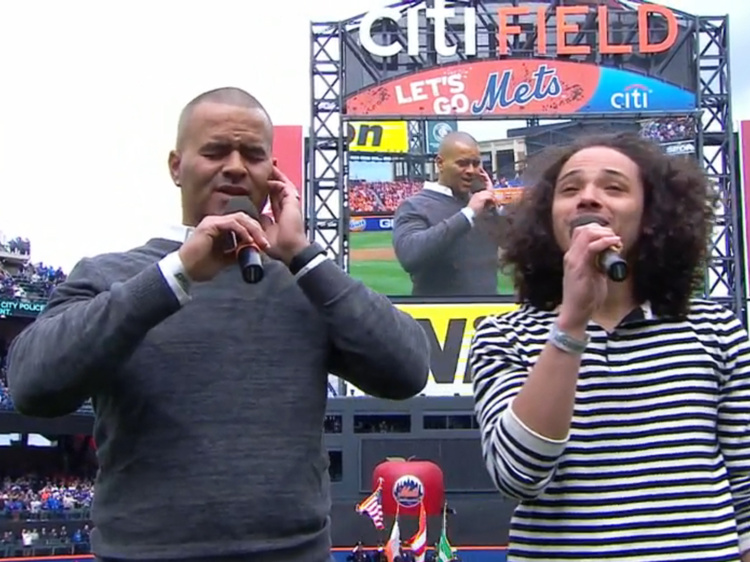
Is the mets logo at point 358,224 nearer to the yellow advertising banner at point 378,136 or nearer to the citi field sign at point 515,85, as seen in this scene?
the yellow advertising banner at point 378,136

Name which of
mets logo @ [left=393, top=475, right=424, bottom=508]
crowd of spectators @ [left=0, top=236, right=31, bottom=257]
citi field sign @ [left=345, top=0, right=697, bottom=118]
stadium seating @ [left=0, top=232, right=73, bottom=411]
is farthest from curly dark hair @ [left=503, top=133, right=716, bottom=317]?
crowd of spectators @ [left=0, top=236, right=31, bottom=257]

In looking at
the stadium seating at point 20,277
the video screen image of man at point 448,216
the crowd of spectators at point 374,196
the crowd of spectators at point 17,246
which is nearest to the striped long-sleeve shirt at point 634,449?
the video screen image of man at point 448,216

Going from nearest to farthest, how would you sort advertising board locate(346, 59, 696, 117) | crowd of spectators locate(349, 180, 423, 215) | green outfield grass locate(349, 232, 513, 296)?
1. green outfield grass locate(349, 232, 513, 296)
2. crowd of spectators locate(349, 180, 423, 215)
3. advertising board locate(346, 59, 696, 117)

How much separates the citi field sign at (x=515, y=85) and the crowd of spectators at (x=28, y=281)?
1025 centimetres

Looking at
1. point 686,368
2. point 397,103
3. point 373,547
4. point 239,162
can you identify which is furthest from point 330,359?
point 397,103

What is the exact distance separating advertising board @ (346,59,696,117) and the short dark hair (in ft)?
53.2

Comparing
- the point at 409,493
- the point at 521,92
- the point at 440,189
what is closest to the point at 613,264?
the point at 440,189

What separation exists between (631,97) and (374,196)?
4.90 m

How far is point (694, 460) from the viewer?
184cm

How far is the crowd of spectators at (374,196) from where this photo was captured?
56.9 feet

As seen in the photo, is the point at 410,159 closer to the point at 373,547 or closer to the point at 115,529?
the point at 373,547

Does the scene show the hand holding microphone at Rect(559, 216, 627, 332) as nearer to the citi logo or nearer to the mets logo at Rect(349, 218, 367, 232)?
the mets logo at Rect(349, 218, 367, 232)

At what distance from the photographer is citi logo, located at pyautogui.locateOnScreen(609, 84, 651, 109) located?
18500 mm

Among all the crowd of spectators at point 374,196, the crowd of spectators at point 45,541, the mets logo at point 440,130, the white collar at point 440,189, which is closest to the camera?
the white collar at point 440,189
